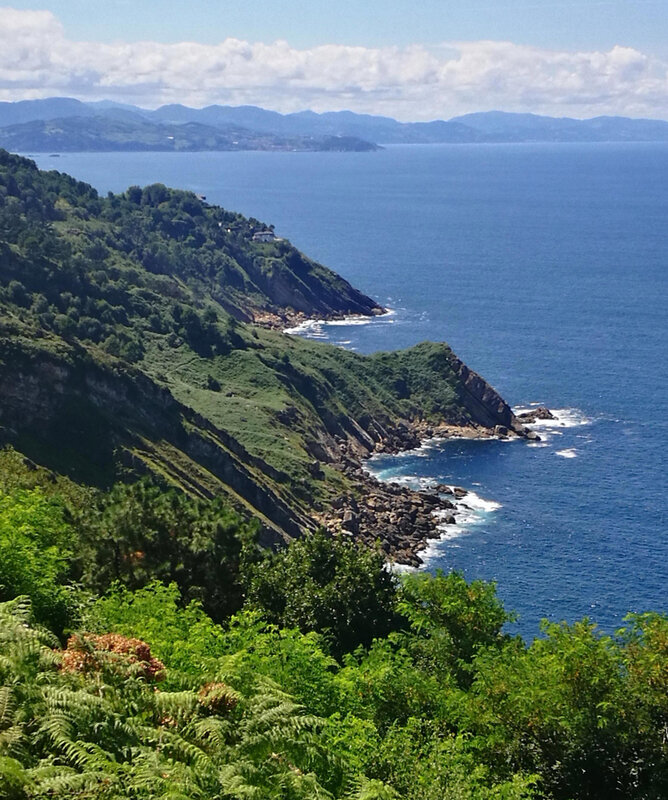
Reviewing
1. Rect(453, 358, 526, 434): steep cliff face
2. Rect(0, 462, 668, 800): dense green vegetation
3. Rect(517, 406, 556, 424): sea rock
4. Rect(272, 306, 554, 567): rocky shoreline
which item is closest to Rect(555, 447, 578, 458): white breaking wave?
Rect(272, 306, 554, 567): rocky shoreline

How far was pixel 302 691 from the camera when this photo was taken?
25.6 metres

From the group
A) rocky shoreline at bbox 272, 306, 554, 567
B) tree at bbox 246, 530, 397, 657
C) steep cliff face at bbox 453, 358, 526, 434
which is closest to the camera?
tree at bbox 246, 530, 397, 657

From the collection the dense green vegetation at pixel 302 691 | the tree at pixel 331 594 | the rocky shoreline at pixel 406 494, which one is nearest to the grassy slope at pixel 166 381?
the rocky shoreline at pixel 406 494

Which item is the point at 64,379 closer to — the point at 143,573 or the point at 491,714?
the point at 143,573

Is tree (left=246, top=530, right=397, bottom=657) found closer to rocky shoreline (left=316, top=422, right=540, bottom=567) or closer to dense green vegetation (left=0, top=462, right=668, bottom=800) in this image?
dense green vegetation (left=0, top=462, right=668, bottom=800)

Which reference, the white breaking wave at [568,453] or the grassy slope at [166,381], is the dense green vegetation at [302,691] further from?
the white breaking wave at [568,453]

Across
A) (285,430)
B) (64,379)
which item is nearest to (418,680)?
(64,379)

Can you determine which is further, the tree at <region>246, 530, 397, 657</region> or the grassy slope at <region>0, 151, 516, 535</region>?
the grassy slope at <region>0, 151, 516, 535</region>

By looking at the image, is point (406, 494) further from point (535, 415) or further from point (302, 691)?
point (302, 691)

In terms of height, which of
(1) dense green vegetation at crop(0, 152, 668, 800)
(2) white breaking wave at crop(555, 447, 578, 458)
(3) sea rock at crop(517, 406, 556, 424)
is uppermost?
(1) dense green vegetation at crop(0, 152, 668, 800)

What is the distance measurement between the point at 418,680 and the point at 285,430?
322 feet

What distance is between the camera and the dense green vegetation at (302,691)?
18.2 m

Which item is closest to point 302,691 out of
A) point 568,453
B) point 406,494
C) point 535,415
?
point 406,494

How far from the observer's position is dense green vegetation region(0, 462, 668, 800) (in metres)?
18.2
